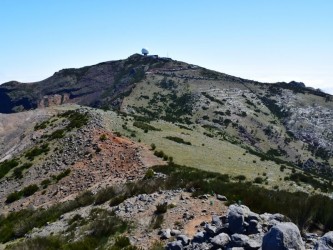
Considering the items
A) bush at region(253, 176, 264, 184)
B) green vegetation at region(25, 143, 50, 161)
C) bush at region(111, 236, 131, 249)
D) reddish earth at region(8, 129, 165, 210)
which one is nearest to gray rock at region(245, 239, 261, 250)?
bush at region(111, 236, 131, 249)

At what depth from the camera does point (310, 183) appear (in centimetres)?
4353

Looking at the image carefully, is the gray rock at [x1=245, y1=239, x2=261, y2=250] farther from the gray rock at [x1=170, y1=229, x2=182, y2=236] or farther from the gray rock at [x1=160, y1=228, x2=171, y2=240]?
the gray rock at [x1=160, y1=228, x2=171, y2=240]

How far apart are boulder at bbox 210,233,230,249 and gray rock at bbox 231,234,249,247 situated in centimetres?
35

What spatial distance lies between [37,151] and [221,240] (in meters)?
32.6

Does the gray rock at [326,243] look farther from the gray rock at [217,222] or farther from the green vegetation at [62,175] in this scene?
the green vegetation at [62,175]

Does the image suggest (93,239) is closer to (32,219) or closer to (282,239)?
(282,239)

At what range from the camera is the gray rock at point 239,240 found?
46.7 ft

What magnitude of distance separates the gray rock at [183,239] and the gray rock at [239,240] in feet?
7.25

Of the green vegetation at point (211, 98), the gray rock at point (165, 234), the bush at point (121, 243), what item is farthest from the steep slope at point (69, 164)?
the green vegetation at point (211, 98)

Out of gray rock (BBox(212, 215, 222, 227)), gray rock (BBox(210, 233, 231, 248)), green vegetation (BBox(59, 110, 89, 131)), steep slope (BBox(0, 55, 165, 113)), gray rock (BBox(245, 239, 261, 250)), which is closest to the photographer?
gray rock (BBox(245, 239, 261, 250))

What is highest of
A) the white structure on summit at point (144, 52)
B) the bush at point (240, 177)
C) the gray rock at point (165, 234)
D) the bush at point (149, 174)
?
the white structure on summit at point (144, 52)

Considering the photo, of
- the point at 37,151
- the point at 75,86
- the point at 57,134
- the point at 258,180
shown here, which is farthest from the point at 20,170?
the point at 75,86

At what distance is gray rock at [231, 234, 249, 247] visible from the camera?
560 inches

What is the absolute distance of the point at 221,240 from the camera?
1493cm
